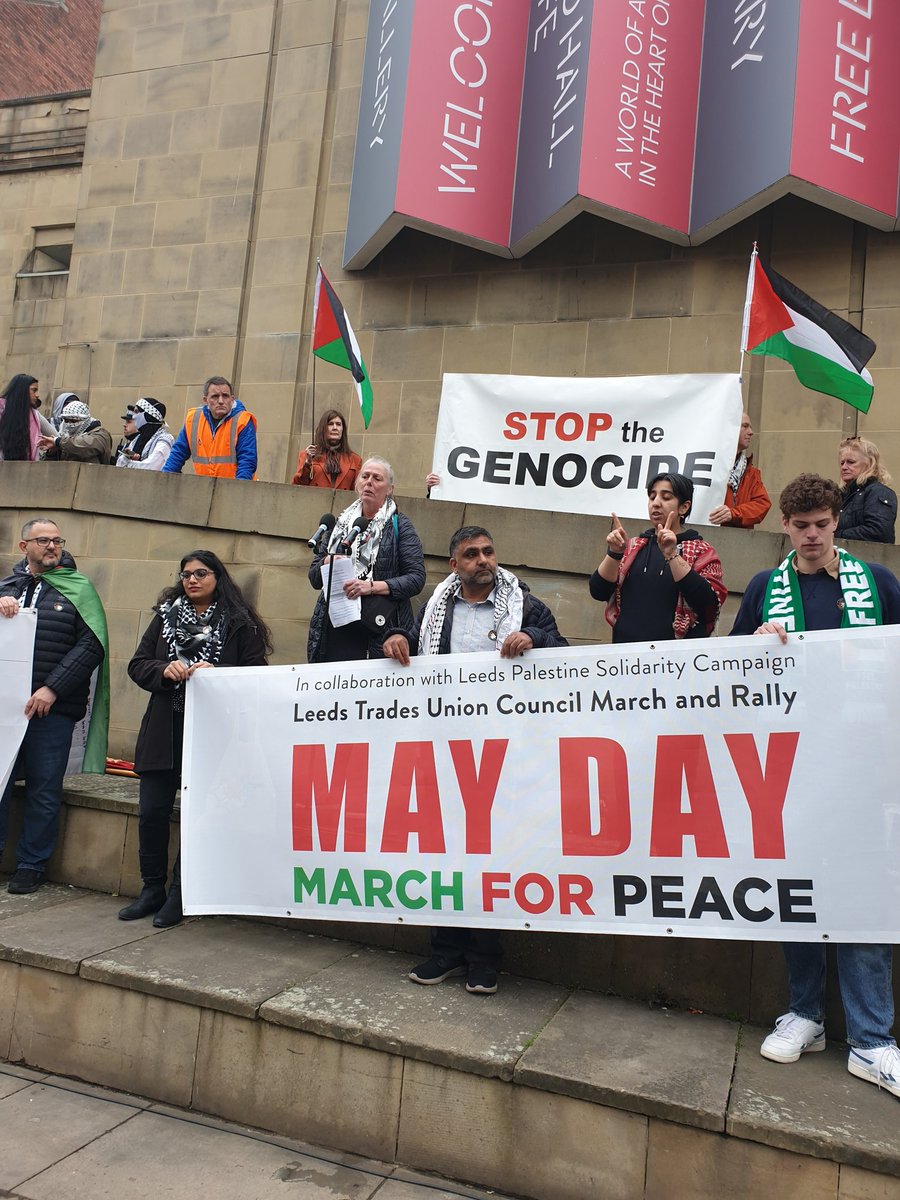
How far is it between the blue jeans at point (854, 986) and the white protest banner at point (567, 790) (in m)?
0.11

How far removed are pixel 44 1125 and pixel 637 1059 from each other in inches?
88.7

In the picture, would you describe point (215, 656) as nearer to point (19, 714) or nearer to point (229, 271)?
point (19, 714)

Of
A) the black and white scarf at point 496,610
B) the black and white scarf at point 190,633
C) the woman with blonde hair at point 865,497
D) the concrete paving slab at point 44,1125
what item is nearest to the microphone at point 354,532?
the black and white scarf at point 190,633

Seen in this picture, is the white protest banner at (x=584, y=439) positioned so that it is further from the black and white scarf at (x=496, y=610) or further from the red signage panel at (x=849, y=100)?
the red signage panel at (x=849, y=100)

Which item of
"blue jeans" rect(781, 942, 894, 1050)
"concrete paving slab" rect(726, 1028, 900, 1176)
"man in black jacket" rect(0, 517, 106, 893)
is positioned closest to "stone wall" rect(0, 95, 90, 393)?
"man in black jacket" rect(0, 517, 106, 893)

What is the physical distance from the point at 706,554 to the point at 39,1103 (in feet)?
11.9

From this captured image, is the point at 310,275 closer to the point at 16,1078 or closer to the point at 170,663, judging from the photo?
the point at 170,663

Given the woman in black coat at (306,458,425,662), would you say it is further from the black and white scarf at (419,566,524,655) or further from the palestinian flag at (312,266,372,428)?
the palestinian flag at (312,266,372,428)

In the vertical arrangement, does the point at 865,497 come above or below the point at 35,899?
above

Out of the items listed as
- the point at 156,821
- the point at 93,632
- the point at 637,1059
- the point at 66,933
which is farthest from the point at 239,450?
the point at 637,1059

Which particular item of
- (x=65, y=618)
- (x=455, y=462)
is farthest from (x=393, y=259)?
(x=65, y=618)

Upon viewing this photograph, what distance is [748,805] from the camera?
3.85 metres

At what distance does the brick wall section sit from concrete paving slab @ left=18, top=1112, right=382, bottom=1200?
19850 mm

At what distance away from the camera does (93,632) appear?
581 cm
